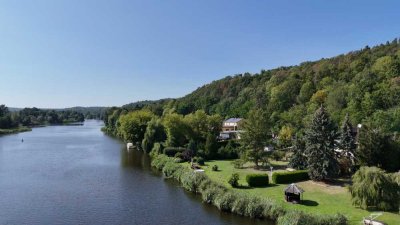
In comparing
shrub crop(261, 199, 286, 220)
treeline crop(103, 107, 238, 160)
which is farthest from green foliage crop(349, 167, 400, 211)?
treeline crop(103, 107, 238, 160)

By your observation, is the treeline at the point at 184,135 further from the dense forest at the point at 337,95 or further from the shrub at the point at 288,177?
the shrub at the point at 288,177

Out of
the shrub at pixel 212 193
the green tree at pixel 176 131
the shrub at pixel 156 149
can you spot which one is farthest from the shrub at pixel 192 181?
the green tree at pixel 176 131

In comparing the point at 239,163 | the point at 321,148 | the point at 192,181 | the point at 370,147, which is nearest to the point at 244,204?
the point at 192,181

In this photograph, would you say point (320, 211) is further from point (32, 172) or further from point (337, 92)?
point (337, 92)

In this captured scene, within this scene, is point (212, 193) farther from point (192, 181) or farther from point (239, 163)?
point (239, 163)

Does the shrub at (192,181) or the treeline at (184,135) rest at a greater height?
the treeline at (184,135)

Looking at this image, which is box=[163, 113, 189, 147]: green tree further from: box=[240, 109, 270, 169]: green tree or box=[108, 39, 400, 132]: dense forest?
box=[108, 39, 400, 132]: dense forest
